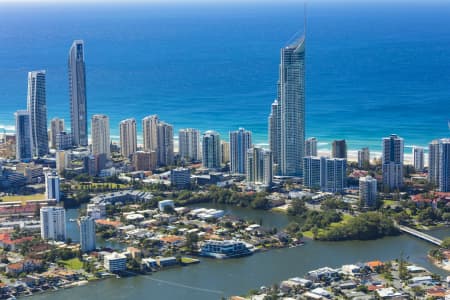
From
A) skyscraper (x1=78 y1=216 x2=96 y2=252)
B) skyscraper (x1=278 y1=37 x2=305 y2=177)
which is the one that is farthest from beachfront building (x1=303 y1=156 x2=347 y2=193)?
skyscraper (x1=78 y1=216 x2=96 y2=252)

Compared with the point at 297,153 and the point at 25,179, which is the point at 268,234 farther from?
the point at 25,179

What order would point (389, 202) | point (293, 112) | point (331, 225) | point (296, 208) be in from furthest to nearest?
1. point (293, 112)
2. point (389, 202)
3. point (296, 208)
4. point (331, 225)

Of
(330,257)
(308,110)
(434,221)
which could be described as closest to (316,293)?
(330,257)

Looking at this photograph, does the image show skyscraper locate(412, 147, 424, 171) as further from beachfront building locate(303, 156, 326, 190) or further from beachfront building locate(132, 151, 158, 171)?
beachfront building locate(132, 151, 158, 171)

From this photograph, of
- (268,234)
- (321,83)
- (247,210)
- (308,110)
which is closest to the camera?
(268,234)

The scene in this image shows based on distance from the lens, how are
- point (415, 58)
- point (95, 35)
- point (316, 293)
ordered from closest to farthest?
point (316, 293) < point (415, 58) < point (95, 35)

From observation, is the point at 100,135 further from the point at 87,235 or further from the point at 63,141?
the point at 87,235

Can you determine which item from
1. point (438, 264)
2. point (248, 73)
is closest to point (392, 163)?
point (438, 264)
